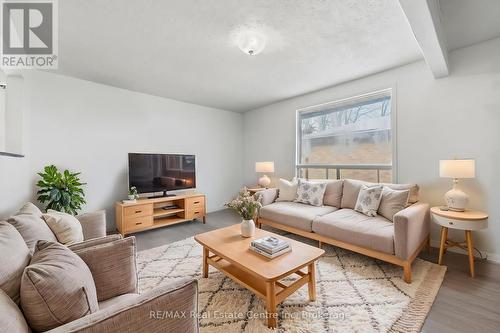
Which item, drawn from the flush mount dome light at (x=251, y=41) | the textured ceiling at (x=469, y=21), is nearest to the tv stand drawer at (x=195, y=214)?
the flush mount dome light at (x=251, y=41)

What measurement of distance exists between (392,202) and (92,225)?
10.4 ft

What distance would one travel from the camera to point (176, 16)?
1.93 metres

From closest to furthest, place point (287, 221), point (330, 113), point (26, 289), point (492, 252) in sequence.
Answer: point (26, 289) → point (492, 252) → point (287, 221) → point (330, 113)

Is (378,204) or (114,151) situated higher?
(114,151)

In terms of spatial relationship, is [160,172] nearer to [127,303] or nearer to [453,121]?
[127,303]

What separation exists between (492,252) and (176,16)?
409 centimetres

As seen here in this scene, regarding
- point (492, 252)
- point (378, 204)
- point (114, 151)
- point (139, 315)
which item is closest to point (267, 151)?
point (378, 204)

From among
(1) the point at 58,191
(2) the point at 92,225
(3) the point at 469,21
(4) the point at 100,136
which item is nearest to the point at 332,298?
(2) the point at 92,225

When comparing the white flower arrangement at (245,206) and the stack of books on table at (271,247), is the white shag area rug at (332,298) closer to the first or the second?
the stack of books on table at (271,247)

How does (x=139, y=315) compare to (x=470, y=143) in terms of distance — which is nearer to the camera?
(x=139, y=315)

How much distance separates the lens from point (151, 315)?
2.54 ft

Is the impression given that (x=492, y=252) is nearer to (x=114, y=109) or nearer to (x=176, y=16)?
(x=176, y=16)

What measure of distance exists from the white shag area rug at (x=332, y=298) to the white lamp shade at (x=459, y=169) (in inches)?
38.2

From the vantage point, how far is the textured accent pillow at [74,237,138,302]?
1165 mm
